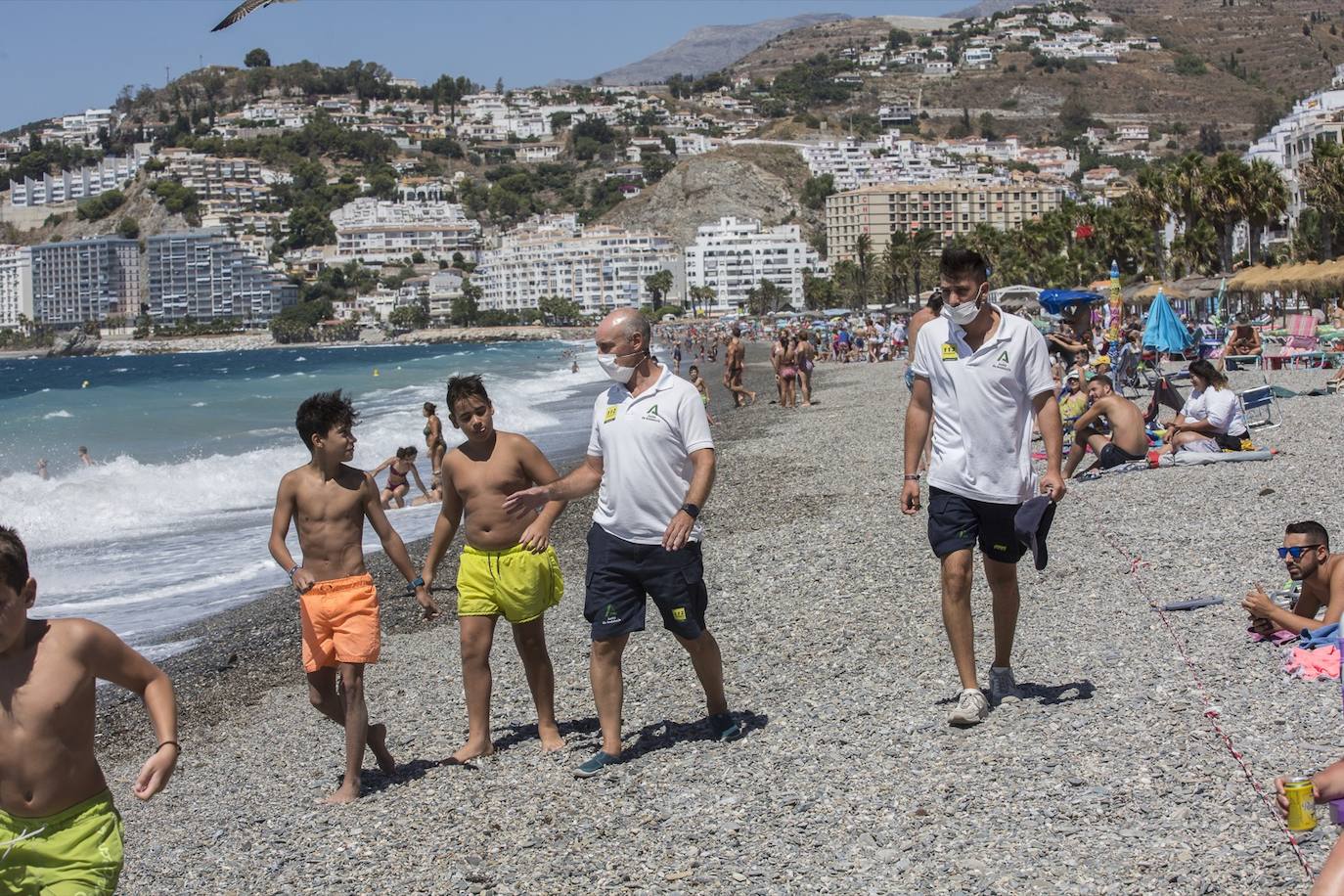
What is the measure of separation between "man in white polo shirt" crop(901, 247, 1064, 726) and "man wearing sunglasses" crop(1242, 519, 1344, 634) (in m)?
1.24

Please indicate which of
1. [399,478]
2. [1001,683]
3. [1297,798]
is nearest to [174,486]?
[399,478]

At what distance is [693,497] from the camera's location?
4961mm

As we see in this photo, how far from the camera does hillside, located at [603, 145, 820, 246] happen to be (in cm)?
17950

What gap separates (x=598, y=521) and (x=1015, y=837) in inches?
72.6

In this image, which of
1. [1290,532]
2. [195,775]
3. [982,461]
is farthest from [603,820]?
[1290,532]

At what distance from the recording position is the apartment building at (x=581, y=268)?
170875 mm

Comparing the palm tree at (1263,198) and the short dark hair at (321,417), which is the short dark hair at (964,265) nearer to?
the short dark hair at (321,417)

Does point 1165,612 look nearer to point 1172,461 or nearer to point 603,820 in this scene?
point 603,820

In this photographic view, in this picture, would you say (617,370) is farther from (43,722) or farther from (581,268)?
(581,268)

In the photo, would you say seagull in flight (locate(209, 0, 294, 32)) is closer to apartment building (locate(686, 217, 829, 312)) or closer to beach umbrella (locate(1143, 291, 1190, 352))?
beach umbrella (locate(1143, 291, 1190, 352))

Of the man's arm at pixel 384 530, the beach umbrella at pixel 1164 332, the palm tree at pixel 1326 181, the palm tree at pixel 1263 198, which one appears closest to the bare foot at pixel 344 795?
the man's arm at pixel 384 530

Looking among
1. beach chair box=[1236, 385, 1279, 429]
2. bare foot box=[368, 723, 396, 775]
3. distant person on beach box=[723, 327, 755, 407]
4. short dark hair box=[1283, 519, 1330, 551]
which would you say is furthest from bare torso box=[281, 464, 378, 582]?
distant person on beach box=[723, 327, 755, 407]

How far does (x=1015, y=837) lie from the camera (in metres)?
3.97

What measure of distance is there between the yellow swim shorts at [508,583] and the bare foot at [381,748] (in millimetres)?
542
